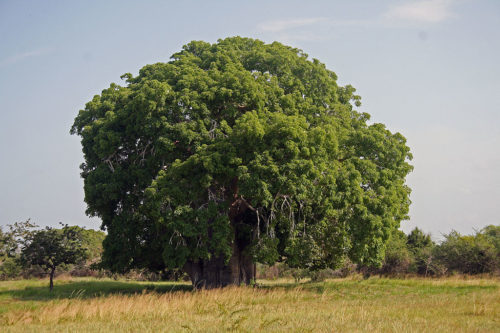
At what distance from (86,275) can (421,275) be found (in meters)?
29.1

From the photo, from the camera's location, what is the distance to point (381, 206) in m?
22.7

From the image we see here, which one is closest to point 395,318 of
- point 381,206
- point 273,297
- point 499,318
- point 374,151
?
point 499,318

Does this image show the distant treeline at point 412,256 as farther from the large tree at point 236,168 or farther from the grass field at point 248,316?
the grass field at point 248,316

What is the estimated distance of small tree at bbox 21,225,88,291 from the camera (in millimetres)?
29266

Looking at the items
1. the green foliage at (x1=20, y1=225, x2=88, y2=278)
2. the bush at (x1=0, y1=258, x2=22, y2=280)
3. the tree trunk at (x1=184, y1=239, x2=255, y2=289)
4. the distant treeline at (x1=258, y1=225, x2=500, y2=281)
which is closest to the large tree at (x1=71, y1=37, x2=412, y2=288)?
the tree trunk at (x1=184, y1=239, x2=255, y2=289)

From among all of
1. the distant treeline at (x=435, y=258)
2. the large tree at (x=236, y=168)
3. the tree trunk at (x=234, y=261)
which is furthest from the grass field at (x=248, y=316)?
the distant treeline at (x=435, y=258)

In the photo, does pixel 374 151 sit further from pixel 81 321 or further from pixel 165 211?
pixel 81 321

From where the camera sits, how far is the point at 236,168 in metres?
21.4

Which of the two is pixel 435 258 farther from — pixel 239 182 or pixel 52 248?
pixel 52 248

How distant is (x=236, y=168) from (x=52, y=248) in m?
14.5

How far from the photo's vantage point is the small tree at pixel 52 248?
2927cm

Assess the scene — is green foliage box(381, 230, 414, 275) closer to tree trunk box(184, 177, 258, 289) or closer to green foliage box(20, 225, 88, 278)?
tree trunk box(184, 177, 258, 289)

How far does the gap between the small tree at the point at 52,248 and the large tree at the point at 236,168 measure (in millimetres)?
5551

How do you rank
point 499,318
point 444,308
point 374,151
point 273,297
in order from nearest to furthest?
point 499,318
point 444,308
point 273,297
point 374,151
